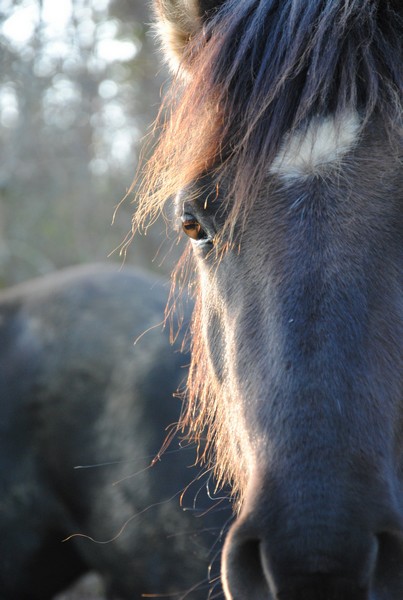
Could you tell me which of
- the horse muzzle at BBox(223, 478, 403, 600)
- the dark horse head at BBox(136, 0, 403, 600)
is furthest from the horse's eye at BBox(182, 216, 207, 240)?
the horse muzzle at BBox(223, 478, 403, 600)

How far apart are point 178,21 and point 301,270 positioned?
1508mm

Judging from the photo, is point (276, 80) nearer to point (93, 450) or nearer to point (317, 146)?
point (317, 146)

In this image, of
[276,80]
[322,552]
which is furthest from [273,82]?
[322,552]

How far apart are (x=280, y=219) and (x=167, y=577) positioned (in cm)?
254

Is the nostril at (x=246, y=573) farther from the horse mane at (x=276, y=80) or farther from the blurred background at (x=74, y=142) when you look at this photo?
the blurred background at (x=74, y=142)

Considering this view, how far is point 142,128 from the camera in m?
12.8

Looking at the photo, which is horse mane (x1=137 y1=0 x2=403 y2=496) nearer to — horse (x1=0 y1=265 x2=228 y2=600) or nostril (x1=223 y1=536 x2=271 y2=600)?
nostril (x1=223 y1=536 x2=271 y2=600)

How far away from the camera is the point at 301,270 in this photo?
6.36 feet

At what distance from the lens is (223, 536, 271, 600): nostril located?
1.76 m

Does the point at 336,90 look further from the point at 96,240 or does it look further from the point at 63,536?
the point at 96,240

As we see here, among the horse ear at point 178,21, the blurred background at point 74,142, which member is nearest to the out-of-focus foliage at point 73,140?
the blurred background at point 74,142

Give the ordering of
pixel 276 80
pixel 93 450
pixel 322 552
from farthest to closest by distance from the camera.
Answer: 1. pixel 93 450
2. pixel 276 80
3. pixel 322 552

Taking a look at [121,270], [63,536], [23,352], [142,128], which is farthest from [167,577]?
[142,128]

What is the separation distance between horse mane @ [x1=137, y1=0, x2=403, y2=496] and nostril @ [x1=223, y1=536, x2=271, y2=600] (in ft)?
2.46
